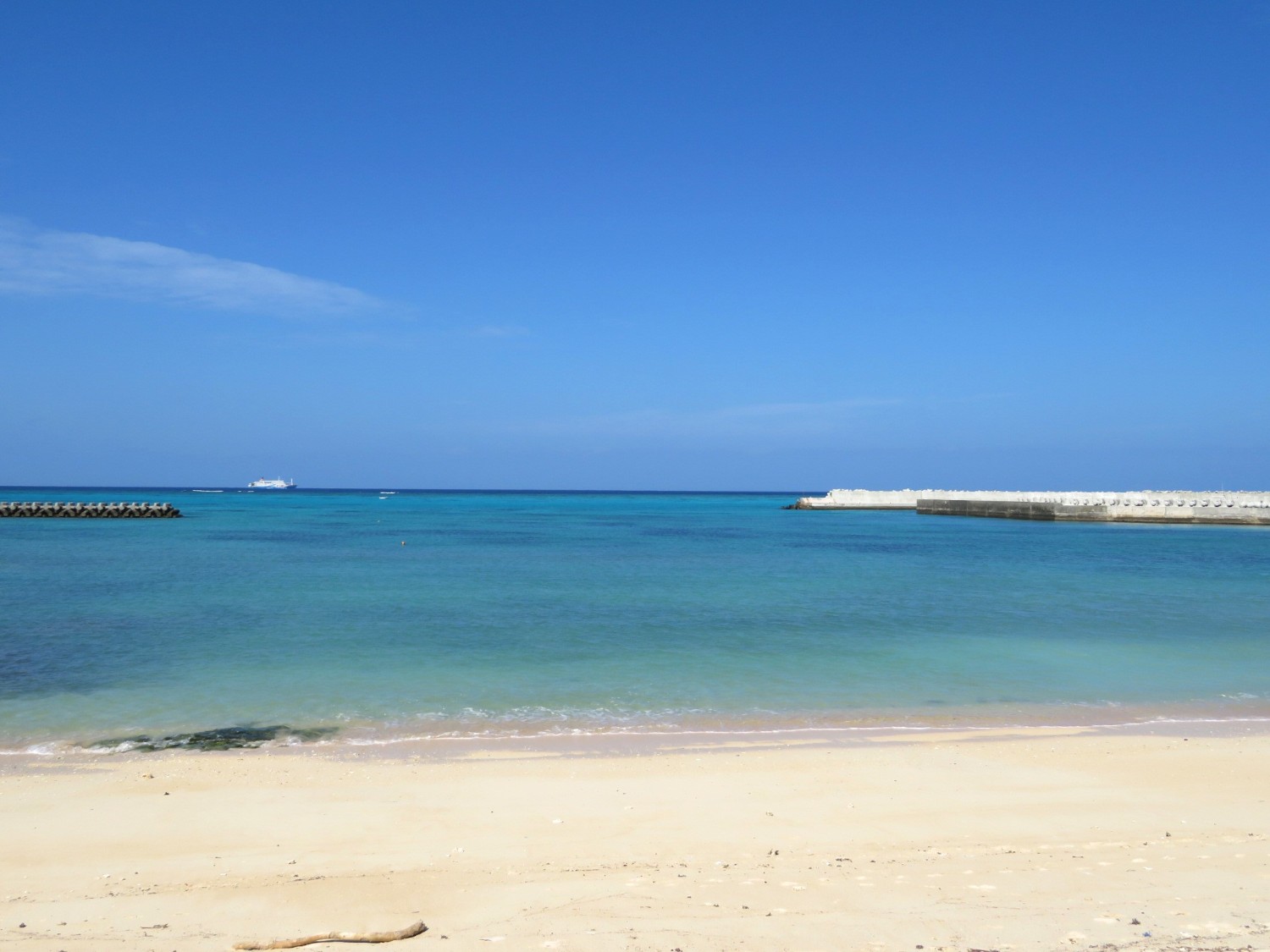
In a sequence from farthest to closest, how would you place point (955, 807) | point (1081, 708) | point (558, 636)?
1. point (558, 636)
2. point (1081, 708)
3. point (955, 807)

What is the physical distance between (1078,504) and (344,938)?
2830 inches

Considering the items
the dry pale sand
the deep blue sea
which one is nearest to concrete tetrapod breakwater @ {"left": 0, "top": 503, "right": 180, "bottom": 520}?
the deep blue sea

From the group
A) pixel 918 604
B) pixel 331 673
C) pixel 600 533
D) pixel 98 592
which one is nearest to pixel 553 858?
pixel 331 673

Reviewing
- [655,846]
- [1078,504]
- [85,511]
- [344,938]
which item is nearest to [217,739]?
[344,938]

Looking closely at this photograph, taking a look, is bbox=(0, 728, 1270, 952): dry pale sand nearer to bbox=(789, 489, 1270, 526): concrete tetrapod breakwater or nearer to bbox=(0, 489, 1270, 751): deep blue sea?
bbox=(0, 489, 1270, 751): deep blue sea

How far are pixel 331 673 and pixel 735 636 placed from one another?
22.5 feet

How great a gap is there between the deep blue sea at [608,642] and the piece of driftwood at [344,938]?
15.3ft

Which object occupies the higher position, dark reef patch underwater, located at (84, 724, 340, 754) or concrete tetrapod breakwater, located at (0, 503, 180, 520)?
concrete tetrapod breakwater, located at (0, 503, 180, 520)

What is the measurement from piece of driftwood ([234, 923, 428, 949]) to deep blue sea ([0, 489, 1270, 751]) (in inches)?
184

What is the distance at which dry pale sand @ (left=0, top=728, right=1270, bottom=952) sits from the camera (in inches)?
174

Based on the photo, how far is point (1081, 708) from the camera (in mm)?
10305

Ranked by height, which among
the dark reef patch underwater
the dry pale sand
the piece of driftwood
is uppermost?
the piece of driftwood

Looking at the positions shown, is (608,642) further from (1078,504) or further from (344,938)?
(1078,504)

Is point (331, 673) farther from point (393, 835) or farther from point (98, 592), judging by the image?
point (98, 592)
